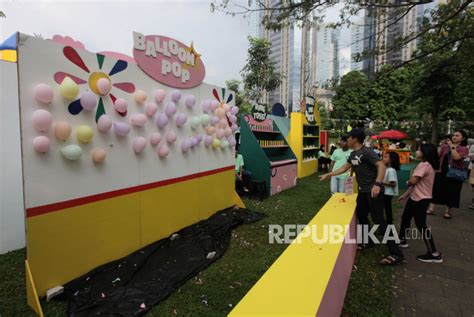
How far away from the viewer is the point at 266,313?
4.88 feet

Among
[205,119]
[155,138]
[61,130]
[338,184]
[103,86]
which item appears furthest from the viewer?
[338,184]

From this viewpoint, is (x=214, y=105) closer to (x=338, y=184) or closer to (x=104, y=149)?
(x=104, y=149)

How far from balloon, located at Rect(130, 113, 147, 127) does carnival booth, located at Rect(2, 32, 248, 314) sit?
0.8 inches

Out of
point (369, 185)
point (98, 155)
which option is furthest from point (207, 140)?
point (369, 185)

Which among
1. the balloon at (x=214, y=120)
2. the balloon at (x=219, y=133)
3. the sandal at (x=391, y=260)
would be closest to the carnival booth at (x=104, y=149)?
the balloon at (x=214, y=120)

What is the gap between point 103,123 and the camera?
3.13 m

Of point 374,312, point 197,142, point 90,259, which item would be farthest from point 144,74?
point 374,312

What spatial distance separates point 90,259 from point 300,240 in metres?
2.43

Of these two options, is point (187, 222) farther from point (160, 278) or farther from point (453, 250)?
point (453, 250)

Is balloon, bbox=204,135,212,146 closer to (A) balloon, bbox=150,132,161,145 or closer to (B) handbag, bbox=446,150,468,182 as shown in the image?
(A) balloon, bbox=150,132,161,145

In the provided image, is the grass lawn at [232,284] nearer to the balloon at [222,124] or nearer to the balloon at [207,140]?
the balloon at [207,140]

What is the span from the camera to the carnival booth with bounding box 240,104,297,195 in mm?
7345

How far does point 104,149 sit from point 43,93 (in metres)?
0.89

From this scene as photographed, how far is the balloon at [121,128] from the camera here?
3.31 m
